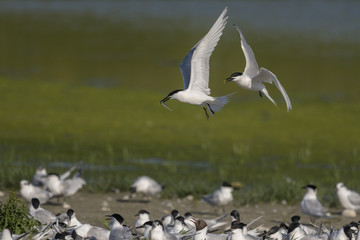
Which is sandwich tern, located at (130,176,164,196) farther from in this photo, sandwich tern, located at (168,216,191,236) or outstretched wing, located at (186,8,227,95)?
outstretched wing, located at (186,8,227,95)

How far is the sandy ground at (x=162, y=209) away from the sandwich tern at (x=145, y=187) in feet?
0.51

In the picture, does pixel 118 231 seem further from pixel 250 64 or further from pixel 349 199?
pixel 349 199

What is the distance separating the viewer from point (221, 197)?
397 inches

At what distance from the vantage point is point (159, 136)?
14.8m

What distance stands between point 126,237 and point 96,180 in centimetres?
421

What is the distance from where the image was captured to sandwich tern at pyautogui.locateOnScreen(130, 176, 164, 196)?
10.6 m

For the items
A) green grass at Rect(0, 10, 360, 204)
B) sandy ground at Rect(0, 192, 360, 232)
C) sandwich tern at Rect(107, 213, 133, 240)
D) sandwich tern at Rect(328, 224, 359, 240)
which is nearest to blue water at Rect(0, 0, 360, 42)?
green grass at Rect(0, 10, 360, 204)

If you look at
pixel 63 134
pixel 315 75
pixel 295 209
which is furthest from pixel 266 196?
pixel 315 75

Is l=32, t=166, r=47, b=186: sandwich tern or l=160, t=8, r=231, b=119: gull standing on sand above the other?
l=160, t=8, r=231, b=119: gull standing on sand

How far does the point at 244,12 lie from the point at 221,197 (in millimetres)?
30260

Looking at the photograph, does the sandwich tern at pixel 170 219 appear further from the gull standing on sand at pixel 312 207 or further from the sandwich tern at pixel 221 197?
the gull standing on sand at pixel 312 207

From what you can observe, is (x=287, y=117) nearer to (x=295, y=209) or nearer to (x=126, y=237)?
(x=295, y=209)

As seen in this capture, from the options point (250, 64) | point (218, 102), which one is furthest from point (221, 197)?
point (250, 64)

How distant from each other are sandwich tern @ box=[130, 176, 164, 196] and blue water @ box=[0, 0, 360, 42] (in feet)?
68.9
